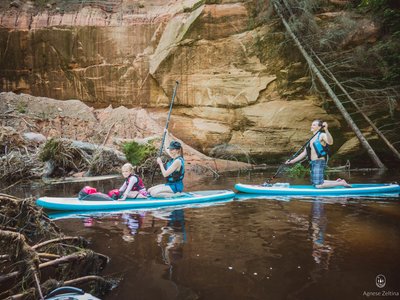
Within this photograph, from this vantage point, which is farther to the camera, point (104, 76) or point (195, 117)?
point (104, 76)

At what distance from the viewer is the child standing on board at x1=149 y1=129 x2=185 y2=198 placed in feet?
16.8

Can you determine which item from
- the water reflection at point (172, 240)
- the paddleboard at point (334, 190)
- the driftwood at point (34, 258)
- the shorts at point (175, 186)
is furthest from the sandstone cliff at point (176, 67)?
the driftwood at point (34, 258)

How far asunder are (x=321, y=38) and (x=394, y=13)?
8.99ft

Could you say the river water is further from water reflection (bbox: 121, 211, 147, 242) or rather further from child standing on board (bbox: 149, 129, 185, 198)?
child standing on board (bbox: 149, 129, 185, 198)

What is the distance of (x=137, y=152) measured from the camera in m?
10.6

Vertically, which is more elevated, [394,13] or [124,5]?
[124,5]

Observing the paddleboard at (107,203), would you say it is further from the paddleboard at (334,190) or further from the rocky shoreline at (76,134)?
the rocky shoreline at (76,134)

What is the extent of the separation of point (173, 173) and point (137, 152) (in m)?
5.64

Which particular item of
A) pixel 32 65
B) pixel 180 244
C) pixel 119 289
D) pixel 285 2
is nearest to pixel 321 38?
pixel 285 2

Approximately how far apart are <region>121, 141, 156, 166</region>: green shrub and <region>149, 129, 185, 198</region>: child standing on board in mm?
5315

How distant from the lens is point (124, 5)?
16.8m

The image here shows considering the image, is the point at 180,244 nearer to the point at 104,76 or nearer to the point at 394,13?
the point at 394,13

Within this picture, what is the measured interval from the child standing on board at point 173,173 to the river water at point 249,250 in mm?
653

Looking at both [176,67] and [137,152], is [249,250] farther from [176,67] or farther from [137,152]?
[176,67]
